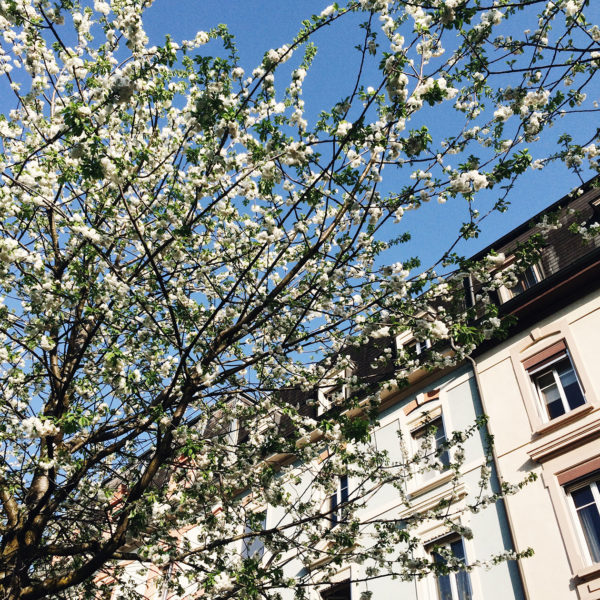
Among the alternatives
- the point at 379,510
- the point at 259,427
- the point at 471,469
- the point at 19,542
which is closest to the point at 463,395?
the point at 471,469

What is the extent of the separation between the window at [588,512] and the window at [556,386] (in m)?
1.64

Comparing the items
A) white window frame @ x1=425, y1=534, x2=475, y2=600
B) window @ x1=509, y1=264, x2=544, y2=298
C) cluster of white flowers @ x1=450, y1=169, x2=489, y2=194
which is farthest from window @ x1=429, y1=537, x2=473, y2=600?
cluster of white flowers @ x1=450, y1=169, x2=489, y2=194

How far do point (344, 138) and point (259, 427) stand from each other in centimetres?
578

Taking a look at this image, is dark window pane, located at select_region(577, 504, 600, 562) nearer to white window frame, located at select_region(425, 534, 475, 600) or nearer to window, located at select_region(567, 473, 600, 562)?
window, located at select_region(567, 473, 600, 562)

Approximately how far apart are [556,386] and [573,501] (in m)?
2.59

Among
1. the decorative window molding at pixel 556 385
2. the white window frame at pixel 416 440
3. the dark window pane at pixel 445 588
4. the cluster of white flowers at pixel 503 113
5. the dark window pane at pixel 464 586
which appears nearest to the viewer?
the cluster of white flowers at pixel 503 113

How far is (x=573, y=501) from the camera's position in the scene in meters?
10.3

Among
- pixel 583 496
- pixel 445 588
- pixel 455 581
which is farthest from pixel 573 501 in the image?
pixel 445 588

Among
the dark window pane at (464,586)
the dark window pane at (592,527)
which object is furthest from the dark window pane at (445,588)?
the dark window pane at (592,527)

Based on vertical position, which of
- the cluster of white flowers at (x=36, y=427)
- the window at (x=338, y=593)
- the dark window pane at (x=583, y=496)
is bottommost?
the window at (x=338, y=593)

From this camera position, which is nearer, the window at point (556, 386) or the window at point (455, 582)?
the window at point (455, 582)

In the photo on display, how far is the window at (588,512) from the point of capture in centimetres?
963

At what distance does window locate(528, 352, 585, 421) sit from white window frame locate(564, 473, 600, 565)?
1.57 metres

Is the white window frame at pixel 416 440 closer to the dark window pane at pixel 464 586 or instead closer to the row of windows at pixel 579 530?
the row of windows at pixel 579 530
